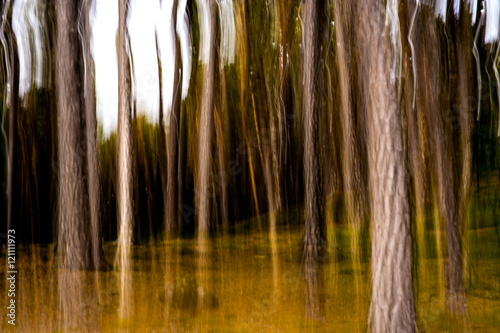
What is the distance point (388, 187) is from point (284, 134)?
10.7 ft

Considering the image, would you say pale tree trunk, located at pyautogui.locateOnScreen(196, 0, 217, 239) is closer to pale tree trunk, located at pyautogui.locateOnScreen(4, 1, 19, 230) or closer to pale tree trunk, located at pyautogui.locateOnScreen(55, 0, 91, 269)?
pale tree trunk, located at pyautogui.locateOnScreen(55, 0, 91, 269)

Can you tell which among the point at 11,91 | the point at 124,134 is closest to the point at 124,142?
the point at 124,134

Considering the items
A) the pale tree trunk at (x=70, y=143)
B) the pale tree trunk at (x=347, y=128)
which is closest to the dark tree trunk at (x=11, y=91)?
the pale tree trunk at (x=70, y=143)

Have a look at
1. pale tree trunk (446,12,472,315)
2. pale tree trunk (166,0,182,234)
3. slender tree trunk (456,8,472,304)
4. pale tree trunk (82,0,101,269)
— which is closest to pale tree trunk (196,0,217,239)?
pale tree trunk (166,0,182,234)

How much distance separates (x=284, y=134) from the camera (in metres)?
5.90

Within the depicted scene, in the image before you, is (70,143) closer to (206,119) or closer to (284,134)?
(206,119)

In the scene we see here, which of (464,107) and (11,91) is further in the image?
(464,107)

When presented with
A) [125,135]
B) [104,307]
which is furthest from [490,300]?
[125,135]

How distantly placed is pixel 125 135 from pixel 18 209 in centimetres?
113

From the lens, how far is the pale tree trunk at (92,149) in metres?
3.61

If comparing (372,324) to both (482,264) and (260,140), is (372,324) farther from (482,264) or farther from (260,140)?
(260,140)

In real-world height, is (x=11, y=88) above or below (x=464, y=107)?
above

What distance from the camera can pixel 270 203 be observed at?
275 inches

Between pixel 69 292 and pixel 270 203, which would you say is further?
pixel 270 203
